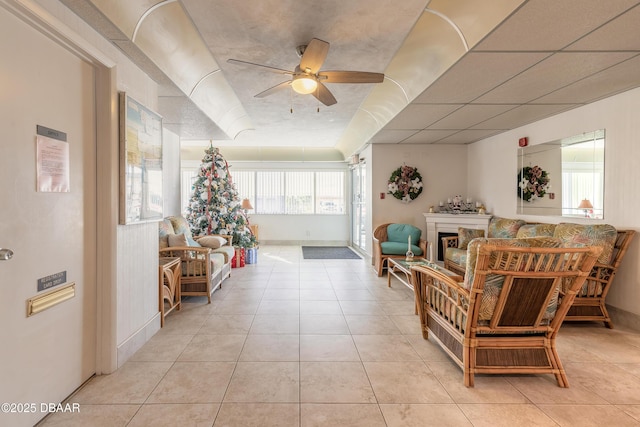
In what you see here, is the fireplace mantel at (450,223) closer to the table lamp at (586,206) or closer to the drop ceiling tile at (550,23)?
the table lamp at (586,206)

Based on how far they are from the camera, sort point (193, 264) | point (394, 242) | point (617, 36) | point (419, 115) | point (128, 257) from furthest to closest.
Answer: point (394, 242)
point (419, 115)
point (193, 264)
point (128, 257)
point (617, 36)

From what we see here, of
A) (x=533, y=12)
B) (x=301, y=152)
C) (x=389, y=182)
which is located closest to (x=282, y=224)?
(x=301, y=152)

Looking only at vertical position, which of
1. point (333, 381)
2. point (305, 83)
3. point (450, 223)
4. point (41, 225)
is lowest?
point (333, 381)

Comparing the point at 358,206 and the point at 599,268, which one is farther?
the point at 358,206

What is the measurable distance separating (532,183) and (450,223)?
1.61 m

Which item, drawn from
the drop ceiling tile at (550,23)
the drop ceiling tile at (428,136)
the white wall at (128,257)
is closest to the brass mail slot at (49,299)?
the white wall at (128,257)

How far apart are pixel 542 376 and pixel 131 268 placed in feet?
11.0

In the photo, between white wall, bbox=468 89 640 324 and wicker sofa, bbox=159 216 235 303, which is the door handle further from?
white wall, bbox=468 89 640 324

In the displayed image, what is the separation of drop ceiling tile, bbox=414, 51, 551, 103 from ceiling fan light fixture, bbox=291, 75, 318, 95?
1.22m

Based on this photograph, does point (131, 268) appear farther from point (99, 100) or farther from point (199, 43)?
point (199, 43)

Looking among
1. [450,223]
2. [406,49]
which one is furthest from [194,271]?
[450,223]

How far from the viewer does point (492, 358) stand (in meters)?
2.33

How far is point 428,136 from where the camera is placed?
591 centimetres

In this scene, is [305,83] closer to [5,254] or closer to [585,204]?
[5,254]
